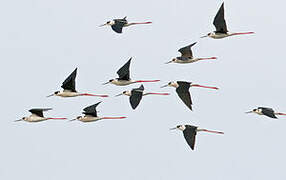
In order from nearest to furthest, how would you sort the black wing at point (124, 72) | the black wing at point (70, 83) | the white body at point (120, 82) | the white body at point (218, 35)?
the black wing at point (70, 83) → the white body at point (218, 35) → the black wing at point (124, 72) → the white body at point (120, 82)

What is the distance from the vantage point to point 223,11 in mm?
35938

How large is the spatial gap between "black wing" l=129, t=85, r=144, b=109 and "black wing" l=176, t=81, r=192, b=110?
143 cm

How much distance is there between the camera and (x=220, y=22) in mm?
36125

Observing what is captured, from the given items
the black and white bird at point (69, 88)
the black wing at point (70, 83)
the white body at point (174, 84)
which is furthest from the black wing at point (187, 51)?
the black wing at point (70, 83)

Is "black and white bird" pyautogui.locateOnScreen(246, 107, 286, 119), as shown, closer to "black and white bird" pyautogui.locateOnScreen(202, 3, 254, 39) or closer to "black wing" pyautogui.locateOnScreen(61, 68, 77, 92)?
"black and white bird" pyautogui.locateOnScreen(202, 3, 254, 39)

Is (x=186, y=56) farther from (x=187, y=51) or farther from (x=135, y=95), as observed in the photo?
(x=135, y=95)

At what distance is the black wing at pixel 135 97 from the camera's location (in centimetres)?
3603

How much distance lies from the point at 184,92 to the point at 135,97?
6.14 feet

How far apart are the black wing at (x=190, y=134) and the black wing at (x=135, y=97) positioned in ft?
6.78

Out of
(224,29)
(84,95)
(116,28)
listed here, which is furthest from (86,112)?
(224,29)

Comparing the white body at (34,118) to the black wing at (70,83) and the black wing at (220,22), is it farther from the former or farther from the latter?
the black wing at (220,22)

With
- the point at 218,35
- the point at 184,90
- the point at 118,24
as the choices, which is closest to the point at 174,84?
the point at 184,90

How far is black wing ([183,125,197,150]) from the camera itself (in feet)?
118

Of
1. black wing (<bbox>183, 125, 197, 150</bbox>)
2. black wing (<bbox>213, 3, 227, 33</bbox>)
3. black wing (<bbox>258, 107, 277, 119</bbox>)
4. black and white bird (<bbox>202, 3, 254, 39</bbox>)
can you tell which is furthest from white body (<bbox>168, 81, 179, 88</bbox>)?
black wing (<bbox>258, 107, 277, 119</bbox>)
